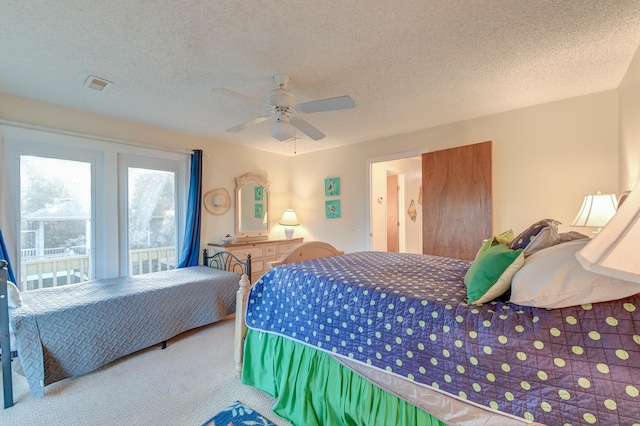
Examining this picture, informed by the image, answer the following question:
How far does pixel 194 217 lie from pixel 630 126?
455 cm

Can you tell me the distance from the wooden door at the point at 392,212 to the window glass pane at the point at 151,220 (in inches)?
155

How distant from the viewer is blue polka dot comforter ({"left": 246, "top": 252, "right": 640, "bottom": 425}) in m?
0.85

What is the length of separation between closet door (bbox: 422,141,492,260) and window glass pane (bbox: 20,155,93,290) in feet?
13.4

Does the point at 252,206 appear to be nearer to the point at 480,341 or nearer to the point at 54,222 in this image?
the point at 54,222

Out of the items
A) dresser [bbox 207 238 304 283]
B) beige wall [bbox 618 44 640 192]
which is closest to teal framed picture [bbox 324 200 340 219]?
dresser [bbox 207 238 304 283]

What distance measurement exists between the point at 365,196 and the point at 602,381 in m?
3.57

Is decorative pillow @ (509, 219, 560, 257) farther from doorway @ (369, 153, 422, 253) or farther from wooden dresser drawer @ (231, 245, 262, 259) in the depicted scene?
doorway @ (369, 153, 422, 253)

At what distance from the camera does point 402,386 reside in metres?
1.26

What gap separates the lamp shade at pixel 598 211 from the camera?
7.15ft

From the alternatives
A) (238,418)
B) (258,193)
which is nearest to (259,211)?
(258,193)

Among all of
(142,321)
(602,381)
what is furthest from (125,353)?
(602,381)

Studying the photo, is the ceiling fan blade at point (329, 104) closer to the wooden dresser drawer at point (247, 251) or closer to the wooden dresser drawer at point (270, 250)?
the wooden dresser drawer at point (247, 251)

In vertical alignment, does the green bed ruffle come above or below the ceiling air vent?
below

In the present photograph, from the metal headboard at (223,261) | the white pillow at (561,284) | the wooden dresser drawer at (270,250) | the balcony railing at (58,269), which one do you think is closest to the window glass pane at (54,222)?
the balcony railing at (58,269)
